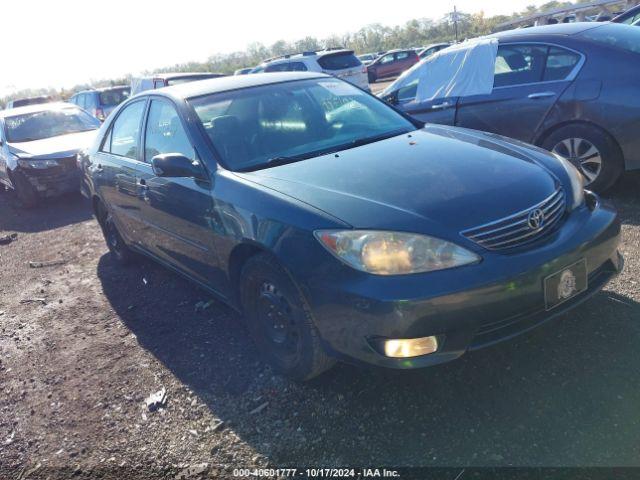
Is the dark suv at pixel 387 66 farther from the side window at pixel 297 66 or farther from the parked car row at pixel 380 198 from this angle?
the parked car row at pixel 380 198

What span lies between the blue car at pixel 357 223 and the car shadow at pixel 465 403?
25cm

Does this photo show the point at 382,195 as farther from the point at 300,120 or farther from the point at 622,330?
the point at 622,330

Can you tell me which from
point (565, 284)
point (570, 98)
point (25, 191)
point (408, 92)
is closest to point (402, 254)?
point (565, 284)

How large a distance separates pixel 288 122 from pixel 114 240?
8.88 feet

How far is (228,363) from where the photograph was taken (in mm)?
3426

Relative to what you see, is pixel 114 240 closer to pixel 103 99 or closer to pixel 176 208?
pixel 176 208

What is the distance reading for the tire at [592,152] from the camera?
477cm

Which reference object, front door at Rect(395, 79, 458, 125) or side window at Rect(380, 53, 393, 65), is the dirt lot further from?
side window at Rect(380, 53, 393, 65)

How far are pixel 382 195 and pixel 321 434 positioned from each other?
3.95 feet

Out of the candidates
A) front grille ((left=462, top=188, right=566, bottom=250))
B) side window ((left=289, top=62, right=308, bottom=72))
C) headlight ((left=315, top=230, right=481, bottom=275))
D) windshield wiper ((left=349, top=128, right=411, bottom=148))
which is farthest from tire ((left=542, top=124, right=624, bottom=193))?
side window ((left=289, top=62, right=308, bottom=72))

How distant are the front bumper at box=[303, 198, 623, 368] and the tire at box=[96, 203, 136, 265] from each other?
10.8 ft

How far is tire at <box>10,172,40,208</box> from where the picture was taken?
28.3ft

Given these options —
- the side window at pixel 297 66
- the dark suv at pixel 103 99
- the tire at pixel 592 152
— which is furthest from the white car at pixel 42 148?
the side window at pixel 297 66

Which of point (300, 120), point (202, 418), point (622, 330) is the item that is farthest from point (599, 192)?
point (202, 418)
